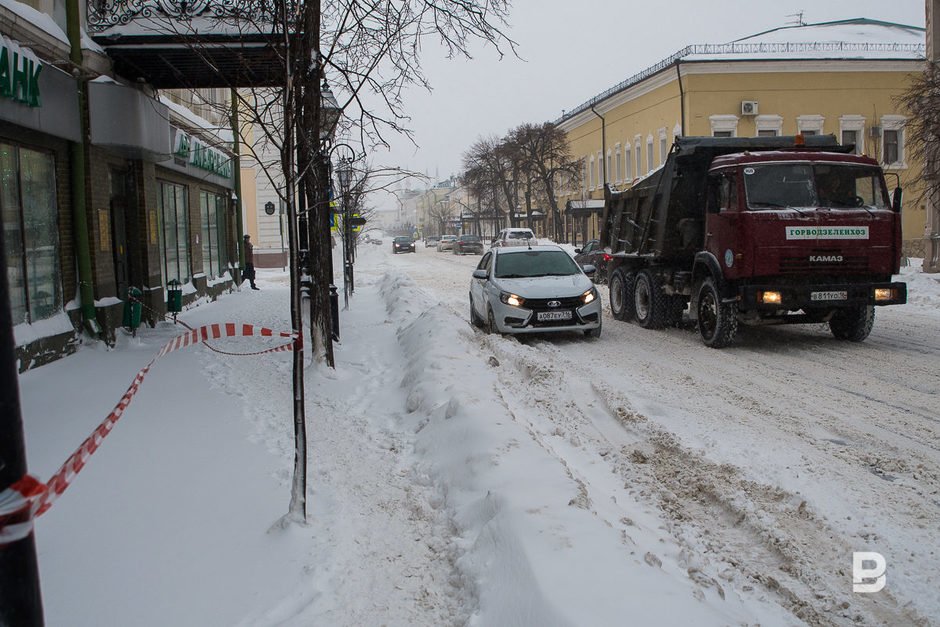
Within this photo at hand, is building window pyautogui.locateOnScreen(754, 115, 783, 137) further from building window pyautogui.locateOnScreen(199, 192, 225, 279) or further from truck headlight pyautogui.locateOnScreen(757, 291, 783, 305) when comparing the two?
truck headlight pyautogui.locateOnScreen(757, 291, 783, 305)

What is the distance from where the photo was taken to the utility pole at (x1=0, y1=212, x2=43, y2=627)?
5.61 ft

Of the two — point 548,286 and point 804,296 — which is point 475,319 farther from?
point 804,296

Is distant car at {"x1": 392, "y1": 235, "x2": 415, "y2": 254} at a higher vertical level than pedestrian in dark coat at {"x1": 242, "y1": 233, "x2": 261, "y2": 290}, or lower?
higher

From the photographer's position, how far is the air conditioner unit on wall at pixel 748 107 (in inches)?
1665

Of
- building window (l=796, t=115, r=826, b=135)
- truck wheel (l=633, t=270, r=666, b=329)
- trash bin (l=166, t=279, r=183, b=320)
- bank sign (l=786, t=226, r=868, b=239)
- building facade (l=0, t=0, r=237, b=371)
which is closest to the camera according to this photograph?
building facade (l=0, t=0, r=237, b=371)

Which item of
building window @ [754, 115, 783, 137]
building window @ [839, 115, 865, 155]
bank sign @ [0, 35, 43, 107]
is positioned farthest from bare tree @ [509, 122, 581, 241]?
bank sign @ [0, 35, 43, 107]

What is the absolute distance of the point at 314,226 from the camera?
9469mm

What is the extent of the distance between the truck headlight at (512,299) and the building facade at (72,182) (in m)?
4.47

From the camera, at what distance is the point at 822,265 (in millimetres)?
10688

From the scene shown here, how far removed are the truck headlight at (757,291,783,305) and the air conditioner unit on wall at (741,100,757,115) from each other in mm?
34879

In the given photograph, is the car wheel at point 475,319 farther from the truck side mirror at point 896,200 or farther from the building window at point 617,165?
the building window at point 617,165

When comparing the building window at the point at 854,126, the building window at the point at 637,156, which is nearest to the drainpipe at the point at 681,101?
the building window at the point at 637,156

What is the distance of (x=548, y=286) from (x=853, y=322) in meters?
4.37

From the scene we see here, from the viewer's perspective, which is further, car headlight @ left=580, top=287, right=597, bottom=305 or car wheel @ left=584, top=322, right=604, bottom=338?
car wheel @ left=584, top=322, right=604, bottom=338
